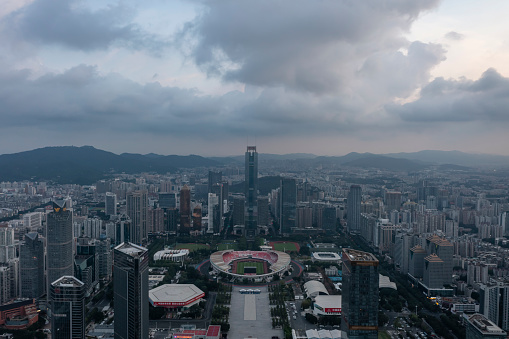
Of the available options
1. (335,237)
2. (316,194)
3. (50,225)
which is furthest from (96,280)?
(316,194)

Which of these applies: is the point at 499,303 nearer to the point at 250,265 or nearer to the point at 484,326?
the point at 484,326

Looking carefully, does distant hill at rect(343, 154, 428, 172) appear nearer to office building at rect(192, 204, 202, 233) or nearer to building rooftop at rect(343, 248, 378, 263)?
office building at rect(192, 204, 202, 233)

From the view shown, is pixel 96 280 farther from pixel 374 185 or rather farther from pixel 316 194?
pixel 374 185

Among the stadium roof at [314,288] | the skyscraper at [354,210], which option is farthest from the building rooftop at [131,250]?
the skyscraper at [354,210]

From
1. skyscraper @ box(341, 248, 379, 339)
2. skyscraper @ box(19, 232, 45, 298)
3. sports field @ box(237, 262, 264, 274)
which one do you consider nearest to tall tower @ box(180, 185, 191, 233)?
sports field @ box(237, 262, 264, 274)

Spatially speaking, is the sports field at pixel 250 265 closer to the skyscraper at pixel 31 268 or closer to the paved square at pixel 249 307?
the paved square at pixel 249 307

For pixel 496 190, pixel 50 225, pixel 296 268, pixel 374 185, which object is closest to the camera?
pixel 50 225
